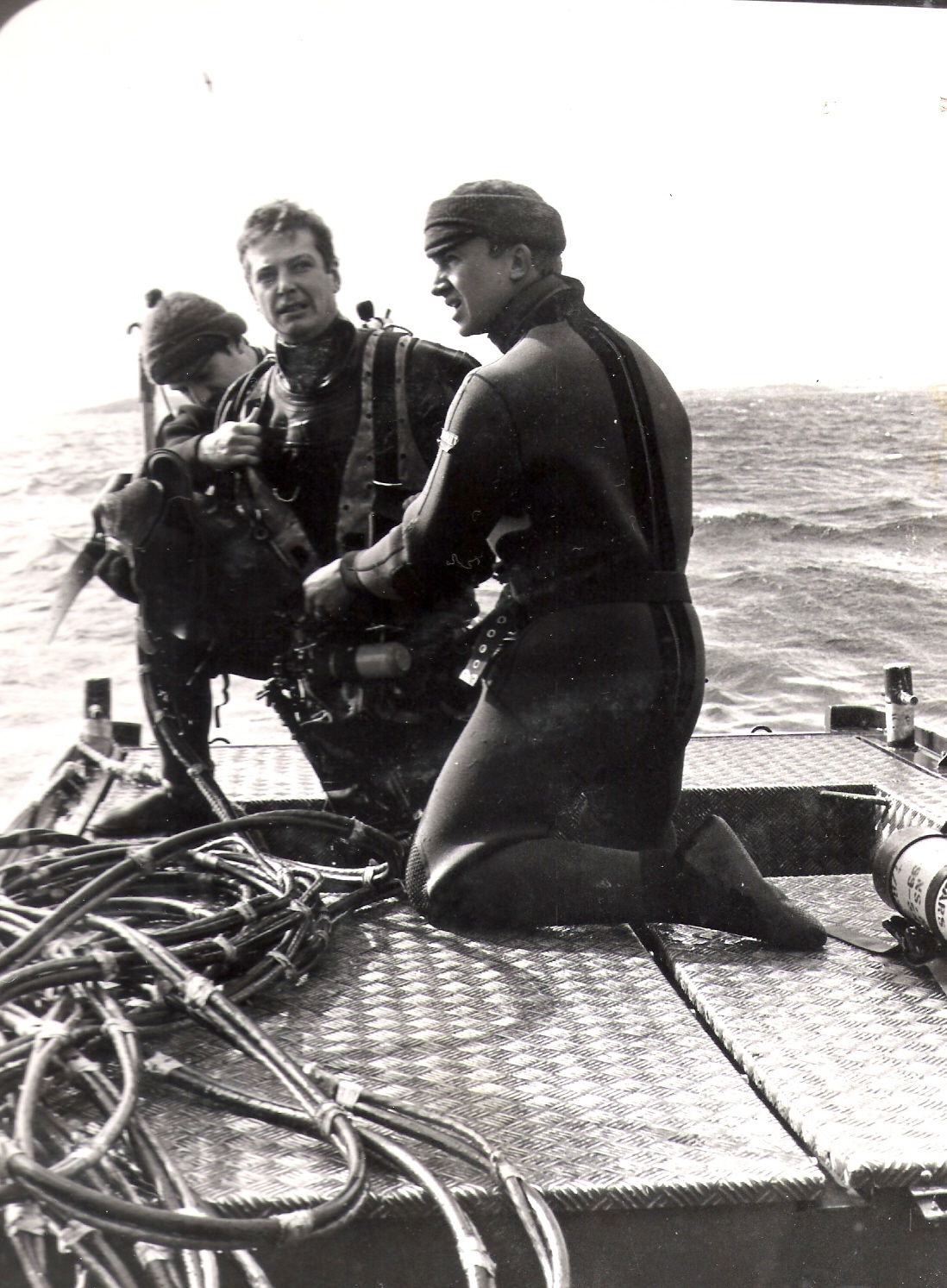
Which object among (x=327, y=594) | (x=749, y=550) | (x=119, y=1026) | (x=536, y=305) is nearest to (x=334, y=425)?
(x=327, y=594)

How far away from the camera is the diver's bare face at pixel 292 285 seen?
86.7 inches

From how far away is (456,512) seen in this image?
2.27 metres

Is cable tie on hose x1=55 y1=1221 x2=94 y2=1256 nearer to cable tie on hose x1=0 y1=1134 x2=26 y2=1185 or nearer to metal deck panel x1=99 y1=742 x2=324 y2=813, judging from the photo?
cable tie on hose x1=0 y1=1134 x2=26 y2=1185

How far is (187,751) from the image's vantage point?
2.66 m

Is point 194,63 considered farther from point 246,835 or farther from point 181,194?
point 246,835

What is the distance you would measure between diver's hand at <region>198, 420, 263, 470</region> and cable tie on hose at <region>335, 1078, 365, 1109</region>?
1.17 metres

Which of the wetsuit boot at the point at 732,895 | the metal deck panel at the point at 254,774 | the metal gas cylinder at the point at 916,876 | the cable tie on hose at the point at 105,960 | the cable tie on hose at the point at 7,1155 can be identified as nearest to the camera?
the cable tie on hose at the point at 7,1155

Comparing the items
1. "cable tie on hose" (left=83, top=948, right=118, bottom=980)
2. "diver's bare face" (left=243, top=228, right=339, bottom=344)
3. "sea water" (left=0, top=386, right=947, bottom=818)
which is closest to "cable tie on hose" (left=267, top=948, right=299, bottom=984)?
"cable tie on hose" (left=83, top=948, right=118, bottom=980)

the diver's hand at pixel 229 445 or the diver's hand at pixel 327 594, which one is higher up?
the diver's hand at pixel 229 445

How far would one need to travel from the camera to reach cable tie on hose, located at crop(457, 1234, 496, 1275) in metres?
1.38

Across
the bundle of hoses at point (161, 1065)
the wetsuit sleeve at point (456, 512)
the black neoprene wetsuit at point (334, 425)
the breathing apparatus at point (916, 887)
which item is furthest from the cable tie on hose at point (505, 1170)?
the black neoprene wetsuit at point (334, 425)

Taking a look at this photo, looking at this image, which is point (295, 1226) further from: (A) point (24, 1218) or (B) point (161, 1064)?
(B) point (161, 1064)

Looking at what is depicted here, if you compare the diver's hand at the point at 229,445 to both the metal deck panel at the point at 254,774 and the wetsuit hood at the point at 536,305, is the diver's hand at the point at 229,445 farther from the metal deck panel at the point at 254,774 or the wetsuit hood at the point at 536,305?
the metal deck panel at the point at 254,774

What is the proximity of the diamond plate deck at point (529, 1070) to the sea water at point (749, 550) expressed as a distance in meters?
0.65
